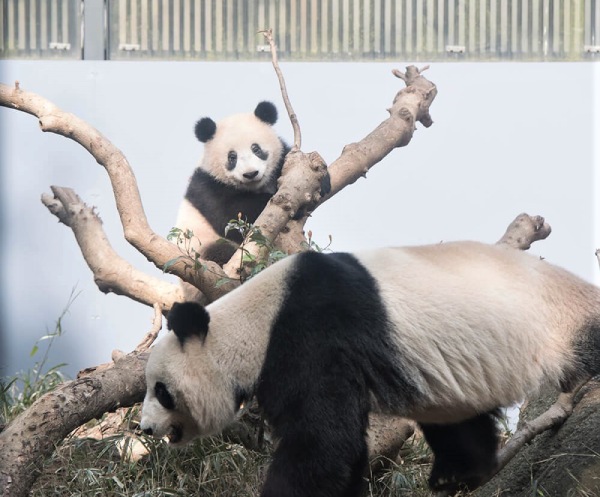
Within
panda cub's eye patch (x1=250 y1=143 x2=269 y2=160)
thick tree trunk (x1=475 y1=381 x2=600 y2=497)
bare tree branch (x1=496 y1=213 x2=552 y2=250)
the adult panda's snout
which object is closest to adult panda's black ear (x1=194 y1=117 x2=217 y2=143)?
panda cub's eye patch (x1=250 y1=143 x2=269 y2=160)

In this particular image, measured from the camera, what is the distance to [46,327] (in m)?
5.25

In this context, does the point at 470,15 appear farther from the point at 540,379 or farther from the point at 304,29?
the point at 540,379

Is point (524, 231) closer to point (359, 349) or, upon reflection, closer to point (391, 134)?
point (391, 134)

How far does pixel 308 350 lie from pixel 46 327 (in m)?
2.89

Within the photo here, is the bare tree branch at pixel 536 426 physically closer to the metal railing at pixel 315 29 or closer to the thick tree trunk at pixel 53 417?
the thick tree trunk at pixel 53 417

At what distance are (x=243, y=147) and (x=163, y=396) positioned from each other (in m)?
3.02

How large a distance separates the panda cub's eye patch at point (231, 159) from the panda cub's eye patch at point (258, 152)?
0.13 meters

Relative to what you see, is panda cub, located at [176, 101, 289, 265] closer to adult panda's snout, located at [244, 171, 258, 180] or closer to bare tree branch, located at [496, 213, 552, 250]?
adult panda's snout, located at [244, 171, 258, 180]

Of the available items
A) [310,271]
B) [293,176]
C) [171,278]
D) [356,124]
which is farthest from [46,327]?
[310,271]

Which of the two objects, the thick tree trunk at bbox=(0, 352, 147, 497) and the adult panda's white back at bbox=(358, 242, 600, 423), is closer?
the adult panda's white back at bbox=(358, 242, 600, 423)

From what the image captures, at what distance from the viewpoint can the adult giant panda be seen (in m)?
2.79

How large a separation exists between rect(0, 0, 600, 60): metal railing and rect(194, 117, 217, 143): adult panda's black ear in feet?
1.54

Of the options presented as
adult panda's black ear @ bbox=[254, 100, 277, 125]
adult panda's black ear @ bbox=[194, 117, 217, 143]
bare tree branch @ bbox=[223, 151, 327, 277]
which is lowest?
bare tree branch @ bbox=[223, 151, 327, 277]

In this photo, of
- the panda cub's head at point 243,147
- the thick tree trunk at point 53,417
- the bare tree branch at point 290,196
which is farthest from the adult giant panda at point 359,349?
the panda cub's head at point 243,147
